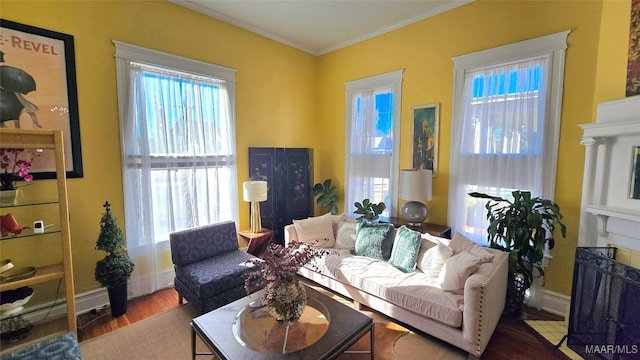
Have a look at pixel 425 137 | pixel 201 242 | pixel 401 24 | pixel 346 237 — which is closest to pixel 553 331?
pixel 346 237

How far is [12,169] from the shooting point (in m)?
2.27

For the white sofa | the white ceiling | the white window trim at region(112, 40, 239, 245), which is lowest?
the white sofa

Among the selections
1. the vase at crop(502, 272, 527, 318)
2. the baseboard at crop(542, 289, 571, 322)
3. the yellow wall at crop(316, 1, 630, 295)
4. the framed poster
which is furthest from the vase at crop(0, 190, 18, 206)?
the baseboard at crop(542, 289, 571, 322)

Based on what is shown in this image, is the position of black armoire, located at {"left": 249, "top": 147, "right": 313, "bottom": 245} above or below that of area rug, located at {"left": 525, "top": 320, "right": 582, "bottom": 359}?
above

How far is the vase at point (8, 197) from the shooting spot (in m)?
2.10

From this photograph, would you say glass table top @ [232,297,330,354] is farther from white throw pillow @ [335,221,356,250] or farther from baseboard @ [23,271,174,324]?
baseboard @ [23,271,174,324]

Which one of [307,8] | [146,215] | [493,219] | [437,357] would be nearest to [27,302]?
[146,215]

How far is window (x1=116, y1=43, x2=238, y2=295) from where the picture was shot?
115 inches

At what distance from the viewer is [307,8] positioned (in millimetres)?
3324

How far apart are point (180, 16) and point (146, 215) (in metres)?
2.34

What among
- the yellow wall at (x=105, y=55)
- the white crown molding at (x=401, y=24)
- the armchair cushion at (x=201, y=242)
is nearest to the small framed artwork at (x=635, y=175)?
the white crown molding at (x=401, y=24)

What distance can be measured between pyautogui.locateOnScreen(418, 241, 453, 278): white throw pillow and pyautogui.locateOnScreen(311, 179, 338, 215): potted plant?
1.87m

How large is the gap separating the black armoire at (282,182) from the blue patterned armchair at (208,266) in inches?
36.0

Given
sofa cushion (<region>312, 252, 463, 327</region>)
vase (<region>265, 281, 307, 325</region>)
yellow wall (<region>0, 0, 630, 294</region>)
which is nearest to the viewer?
vase (<region>265, 281, 307, 325</region>)
